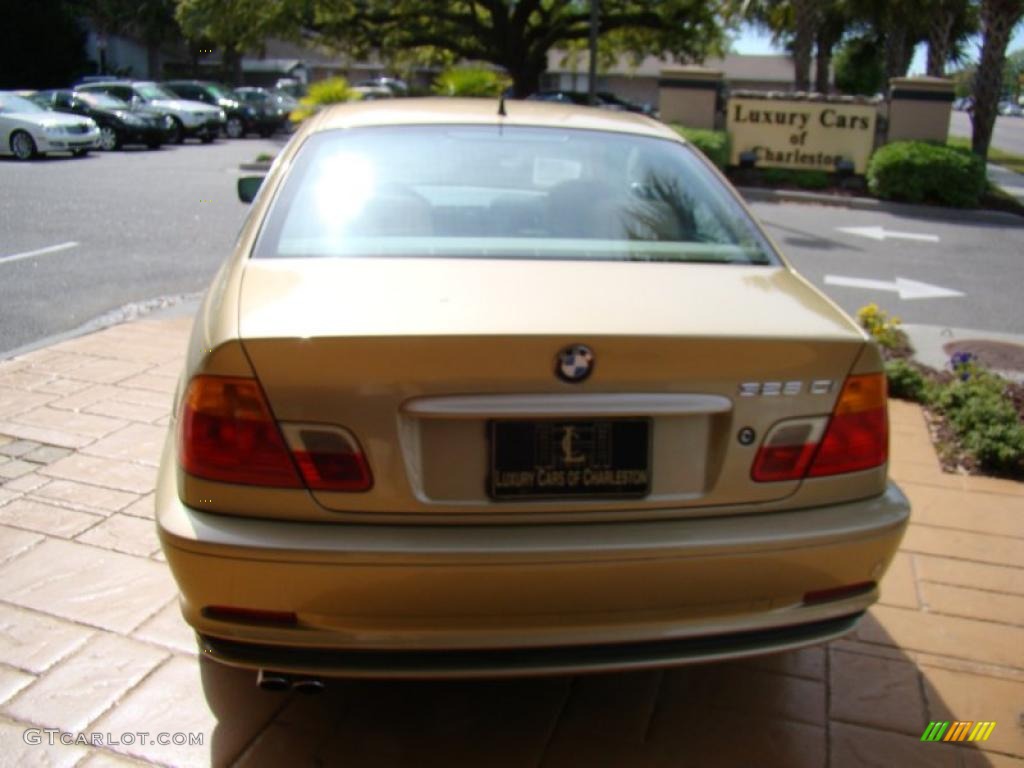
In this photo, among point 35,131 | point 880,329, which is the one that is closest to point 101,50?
point 35,131

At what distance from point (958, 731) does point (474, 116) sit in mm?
2544

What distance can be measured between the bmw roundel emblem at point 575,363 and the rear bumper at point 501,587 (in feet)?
1.19

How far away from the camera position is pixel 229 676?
301 centimetres

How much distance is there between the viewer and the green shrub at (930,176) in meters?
14.9

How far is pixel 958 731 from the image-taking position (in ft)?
9.44

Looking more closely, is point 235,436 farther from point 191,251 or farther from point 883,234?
point 883,234

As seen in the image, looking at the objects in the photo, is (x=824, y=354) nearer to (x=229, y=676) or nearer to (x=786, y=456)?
(x=786, y=456)

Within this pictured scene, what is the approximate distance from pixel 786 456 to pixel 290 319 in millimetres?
1237

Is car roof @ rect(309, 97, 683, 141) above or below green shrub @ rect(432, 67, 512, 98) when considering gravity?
below

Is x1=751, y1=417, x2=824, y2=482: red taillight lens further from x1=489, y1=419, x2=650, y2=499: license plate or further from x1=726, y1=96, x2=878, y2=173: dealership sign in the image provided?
x1=726, y1=96, x2=878, y2=173: dealership sign

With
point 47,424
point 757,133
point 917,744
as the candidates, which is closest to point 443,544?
point 917,744

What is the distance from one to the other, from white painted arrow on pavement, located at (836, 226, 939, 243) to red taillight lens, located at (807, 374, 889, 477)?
10527mm

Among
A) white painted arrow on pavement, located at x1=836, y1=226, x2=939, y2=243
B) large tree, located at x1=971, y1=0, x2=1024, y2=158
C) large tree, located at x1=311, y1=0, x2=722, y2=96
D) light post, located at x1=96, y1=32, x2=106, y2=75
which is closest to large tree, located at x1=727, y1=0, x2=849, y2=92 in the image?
large tree, located at x1=311, y1=0, x2=722, y2=96

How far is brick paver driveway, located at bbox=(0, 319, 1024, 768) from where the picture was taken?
272 cm
